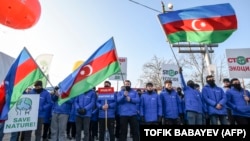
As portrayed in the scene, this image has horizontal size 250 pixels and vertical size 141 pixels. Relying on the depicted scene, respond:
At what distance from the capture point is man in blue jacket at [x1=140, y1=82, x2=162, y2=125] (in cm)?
810

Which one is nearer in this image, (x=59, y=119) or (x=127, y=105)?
(x=127, y=105)

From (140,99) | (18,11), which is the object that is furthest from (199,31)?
(18,11)

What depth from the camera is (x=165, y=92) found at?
334 inches

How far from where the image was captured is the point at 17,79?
675 cm

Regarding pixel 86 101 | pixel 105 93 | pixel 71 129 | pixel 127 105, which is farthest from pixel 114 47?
pixel 71 129

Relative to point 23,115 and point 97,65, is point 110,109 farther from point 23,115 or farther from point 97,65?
point 23,115

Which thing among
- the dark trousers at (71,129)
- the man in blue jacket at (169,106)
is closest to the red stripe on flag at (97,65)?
the man in blue jacket at (169,106)

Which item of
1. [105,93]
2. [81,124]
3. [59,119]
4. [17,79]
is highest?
[17,79]

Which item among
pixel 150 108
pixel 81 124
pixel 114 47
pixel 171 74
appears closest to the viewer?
pixel 114 47

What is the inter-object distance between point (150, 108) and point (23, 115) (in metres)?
3.69

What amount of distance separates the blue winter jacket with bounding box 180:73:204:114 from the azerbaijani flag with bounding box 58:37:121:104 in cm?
224

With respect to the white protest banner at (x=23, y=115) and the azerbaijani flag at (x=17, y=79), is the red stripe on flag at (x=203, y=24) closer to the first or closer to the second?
the azerbaijani flag at (x=17, y=79)

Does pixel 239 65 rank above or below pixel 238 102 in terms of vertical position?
above

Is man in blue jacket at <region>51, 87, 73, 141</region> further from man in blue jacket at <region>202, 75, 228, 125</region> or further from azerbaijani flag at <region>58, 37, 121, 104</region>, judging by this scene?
man in blue jacket at <region>202, 75, 228, 125</region>
